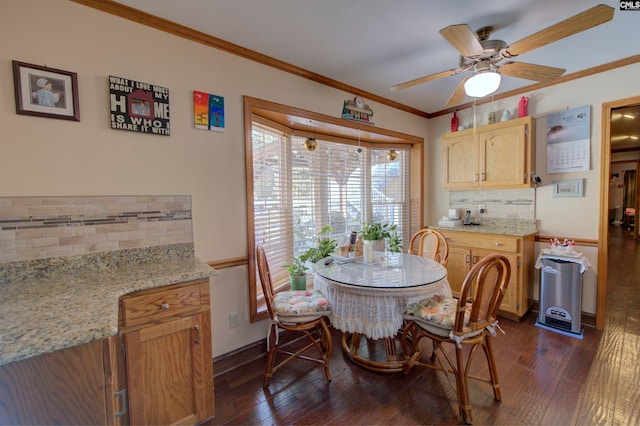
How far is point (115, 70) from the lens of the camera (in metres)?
1.66

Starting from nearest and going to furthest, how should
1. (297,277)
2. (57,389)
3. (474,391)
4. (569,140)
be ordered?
(57,389) < (474,391) < (297,277) < (569,140)

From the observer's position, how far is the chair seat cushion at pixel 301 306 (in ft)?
6.15

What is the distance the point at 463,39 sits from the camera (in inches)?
61.3

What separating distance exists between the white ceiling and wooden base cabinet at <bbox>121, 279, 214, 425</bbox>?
1.68 meters

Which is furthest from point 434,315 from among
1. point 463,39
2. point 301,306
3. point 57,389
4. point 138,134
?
point 138,134

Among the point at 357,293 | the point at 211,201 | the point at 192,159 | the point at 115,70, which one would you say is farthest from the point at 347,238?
the point at 115,70

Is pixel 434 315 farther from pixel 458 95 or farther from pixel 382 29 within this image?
pixel 382 29

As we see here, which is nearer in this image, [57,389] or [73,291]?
[57,389]

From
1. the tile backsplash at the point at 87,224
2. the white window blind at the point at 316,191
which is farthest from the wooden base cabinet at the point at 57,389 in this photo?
the white window blind at the point at 316,191

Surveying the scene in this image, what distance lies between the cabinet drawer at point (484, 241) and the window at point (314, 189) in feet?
2.32

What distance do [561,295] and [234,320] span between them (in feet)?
9.73

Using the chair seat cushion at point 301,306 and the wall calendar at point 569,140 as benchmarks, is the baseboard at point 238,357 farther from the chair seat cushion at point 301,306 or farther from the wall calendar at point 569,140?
the wall calendar at point 569,140

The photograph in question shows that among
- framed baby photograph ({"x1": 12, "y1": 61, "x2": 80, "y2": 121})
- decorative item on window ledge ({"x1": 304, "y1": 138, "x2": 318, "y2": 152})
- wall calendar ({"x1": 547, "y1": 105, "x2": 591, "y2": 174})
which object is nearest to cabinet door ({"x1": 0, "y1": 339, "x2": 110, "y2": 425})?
framed baby photograph ({"x1": 12, "y1": 61, "x2": 80, "y2": 121})

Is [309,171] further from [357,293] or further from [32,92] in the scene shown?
[32,92]
